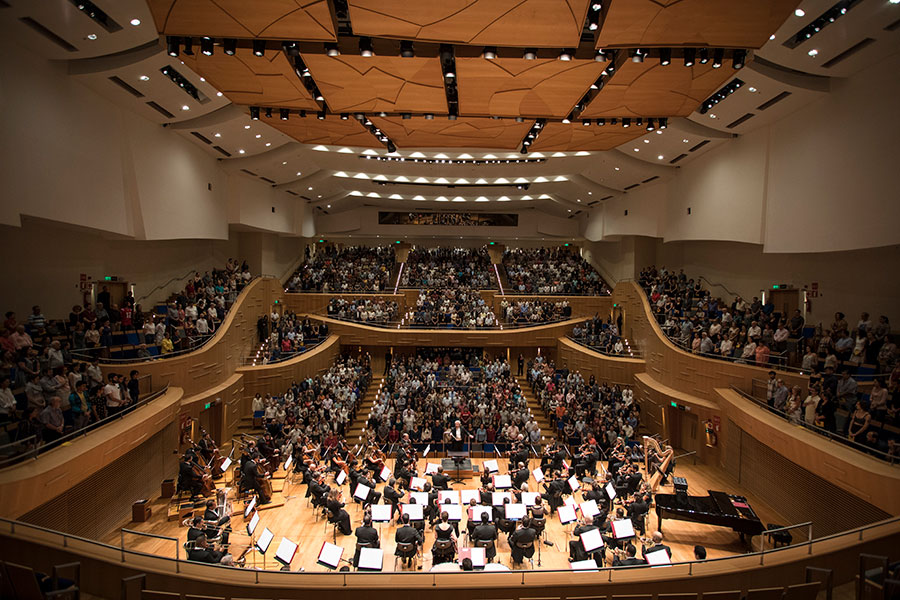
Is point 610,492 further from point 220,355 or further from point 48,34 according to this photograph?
point 48,34

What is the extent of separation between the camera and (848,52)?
32.1ft

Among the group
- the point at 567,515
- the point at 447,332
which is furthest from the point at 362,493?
the point at 447,332

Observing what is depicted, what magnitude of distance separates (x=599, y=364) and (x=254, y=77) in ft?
48.2

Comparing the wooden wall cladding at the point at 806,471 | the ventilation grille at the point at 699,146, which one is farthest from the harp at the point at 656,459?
the ventilation grille at the point at 699,146

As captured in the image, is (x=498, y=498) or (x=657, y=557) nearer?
(x=657, y=557)

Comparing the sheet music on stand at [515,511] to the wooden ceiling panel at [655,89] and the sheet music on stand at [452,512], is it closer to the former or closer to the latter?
the sheet music on stand at [452,512]

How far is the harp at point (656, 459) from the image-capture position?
38.6 feet

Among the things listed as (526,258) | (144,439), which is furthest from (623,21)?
(526,258)

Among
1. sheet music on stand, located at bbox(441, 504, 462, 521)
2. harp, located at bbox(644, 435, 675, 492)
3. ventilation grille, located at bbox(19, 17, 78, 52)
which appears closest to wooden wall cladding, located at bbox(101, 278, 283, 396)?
ventilation grille, located at bbox(19, 17, 78, 52)

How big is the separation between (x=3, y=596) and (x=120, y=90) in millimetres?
10102

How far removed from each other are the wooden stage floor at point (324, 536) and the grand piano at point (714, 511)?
1.93 feet

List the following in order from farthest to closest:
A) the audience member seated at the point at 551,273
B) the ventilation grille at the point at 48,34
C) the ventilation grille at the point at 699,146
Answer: the audience member seated at the point at 551,273
the ventilation grille at the point at 699,146
the ventilation grille at the point at 48,34

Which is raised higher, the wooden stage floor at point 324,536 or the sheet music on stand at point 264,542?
the sheet music on stand at point 264,542

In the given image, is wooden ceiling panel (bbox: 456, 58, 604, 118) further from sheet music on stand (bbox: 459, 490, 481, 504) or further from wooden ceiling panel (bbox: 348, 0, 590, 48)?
sheet music on stand (bbox: 459, 490, 481, 504)
